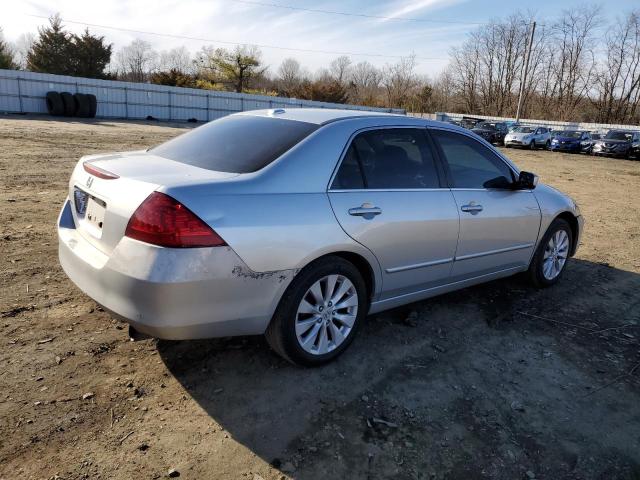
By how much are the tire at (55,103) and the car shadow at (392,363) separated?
27991 millimetres

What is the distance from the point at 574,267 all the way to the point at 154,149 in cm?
488

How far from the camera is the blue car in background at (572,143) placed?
3034 centimetres

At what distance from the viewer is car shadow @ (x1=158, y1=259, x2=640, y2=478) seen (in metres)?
2.65

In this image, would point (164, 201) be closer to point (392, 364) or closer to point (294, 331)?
point (294, 331)

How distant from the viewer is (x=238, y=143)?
3299 mm

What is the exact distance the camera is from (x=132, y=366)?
3064 millimetres

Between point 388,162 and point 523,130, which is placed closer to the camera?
point 388,162

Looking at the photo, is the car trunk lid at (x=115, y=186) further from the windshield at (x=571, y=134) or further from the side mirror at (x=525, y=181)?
the windshield at (x=571, y=134)

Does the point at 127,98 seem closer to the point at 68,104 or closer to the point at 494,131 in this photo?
the point at 68,104

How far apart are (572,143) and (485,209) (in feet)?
100.0

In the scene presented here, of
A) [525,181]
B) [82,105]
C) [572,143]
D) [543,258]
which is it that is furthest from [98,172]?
[572,143]

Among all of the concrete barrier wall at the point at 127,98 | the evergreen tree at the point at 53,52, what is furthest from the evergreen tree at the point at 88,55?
the concrete barrier wall at the point at 127,98

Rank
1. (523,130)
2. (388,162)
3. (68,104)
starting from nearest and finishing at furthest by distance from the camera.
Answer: (388,162), (68,104), (523,130)

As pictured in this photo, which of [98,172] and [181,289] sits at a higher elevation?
[98,172]
